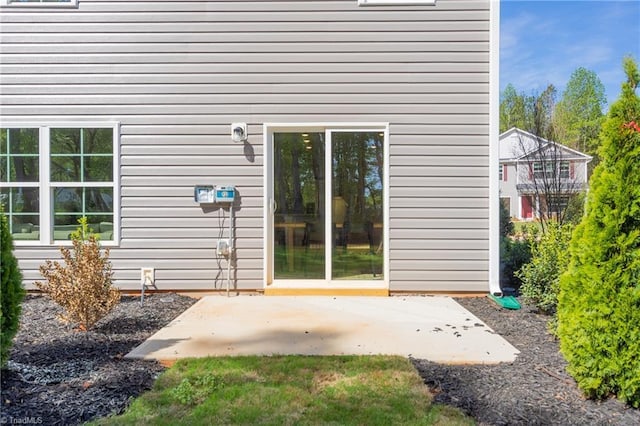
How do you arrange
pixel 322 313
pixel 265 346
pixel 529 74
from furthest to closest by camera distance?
pixel 529 74 → pixel 322 313 → pixel 265 346

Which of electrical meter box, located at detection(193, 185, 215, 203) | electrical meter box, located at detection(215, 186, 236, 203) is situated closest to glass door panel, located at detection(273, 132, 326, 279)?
electrical meter box, located at detection(215, 186, 236, 203)

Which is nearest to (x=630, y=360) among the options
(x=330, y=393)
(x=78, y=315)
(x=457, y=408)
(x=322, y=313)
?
(x=457, y=408)

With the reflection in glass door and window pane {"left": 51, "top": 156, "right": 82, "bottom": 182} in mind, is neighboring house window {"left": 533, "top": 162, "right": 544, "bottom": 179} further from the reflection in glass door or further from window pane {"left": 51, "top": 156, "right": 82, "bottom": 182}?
window pane {"left": 51, "top": 156, "right": 82, "bottom": 182}

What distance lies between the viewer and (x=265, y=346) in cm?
321

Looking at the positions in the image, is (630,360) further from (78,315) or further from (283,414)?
(78,315)

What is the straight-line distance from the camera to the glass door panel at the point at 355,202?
515cm

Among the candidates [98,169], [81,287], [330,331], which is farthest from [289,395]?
[98,169]

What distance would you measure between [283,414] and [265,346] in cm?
111

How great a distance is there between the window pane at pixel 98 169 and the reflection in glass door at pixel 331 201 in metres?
2.08

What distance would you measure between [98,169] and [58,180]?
520 mm

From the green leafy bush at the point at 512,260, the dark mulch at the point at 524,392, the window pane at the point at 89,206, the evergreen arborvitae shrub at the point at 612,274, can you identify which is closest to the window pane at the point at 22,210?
the window pane at the point at 89,206

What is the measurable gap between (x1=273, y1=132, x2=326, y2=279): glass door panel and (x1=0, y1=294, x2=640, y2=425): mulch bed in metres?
1.98

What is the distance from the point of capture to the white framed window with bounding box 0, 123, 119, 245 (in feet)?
16.8

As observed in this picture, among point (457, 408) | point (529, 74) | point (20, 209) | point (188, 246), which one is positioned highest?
point (529, 74)
